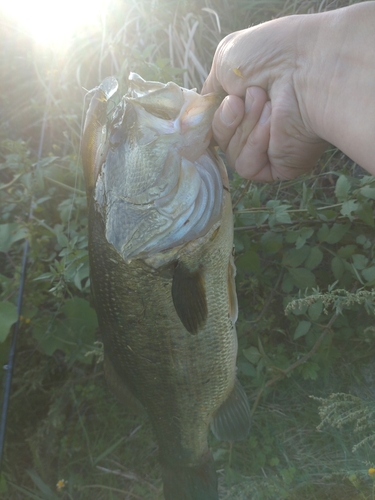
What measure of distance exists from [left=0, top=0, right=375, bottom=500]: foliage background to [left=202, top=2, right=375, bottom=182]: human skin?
46cm

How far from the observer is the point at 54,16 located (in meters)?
3.15

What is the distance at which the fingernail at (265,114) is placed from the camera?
1422mm

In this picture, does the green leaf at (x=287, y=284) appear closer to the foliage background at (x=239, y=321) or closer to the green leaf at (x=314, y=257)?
the foliage background at (x=239, y=321)

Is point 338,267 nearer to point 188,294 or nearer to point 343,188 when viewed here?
point 343,188

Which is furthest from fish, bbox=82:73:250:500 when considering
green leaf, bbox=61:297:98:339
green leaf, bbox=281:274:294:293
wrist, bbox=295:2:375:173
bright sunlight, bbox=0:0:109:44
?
bright sunlight, bbox=0:0:109:44

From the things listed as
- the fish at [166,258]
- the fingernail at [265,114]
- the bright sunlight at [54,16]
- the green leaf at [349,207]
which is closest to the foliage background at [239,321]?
the green leaf at [349,207]

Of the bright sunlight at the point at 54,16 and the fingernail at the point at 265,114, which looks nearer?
the fingernail at the point at 265,114

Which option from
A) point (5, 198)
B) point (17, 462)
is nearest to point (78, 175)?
point (5, 198)

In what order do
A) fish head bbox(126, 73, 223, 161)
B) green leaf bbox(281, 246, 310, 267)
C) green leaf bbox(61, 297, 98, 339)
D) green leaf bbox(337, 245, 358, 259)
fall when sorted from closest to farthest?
fish head bbox(126, 73, 223, 161), green leaf bbox(337, 245, 358, 259), green leaf bbox(281, 246, 310, 267), green leaf bbox(61, 297, 98, 339)

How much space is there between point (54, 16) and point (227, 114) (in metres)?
2.52

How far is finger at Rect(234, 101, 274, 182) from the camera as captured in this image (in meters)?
1.43

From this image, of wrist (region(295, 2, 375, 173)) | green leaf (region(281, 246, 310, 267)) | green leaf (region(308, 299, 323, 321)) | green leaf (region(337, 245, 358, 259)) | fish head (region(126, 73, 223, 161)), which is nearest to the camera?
wrist (region(295, 2, 375, 173))

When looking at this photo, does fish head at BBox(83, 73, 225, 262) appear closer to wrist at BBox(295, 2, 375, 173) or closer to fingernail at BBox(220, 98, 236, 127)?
fingernail at BBox(220, 98, 236, 127)

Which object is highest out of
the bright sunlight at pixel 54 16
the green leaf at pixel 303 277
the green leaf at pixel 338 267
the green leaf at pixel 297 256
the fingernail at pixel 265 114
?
the bright sunlight at pixel 54 16
